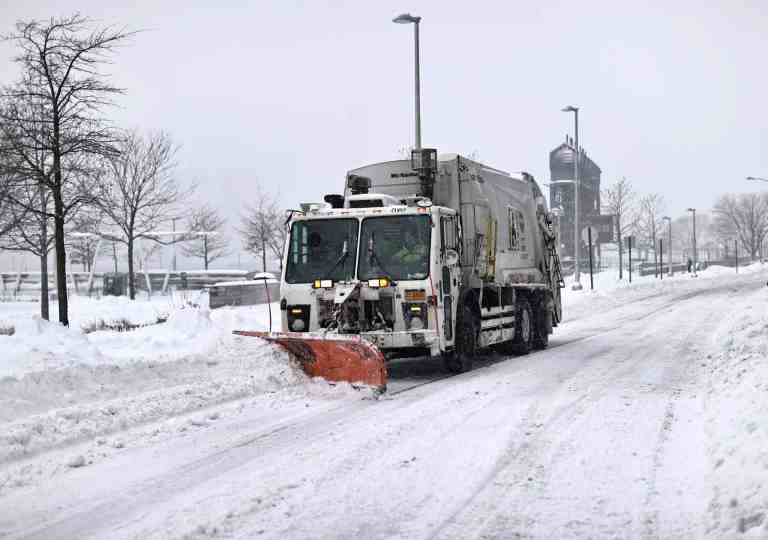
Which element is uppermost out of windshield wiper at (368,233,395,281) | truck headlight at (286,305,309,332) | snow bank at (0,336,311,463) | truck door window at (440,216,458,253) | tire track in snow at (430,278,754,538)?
truck door window at (440,216,458,253)

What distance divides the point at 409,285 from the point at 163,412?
3950mm

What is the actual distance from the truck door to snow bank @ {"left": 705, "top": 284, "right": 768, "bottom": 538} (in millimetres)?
3545

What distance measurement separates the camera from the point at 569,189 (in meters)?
92.9

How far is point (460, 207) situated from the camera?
13141mm

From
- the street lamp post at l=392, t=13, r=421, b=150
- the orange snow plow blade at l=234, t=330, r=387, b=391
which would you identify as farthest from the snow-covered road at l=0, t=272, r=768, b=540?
the street lamp post at l=392, t=13, r=421, b=150

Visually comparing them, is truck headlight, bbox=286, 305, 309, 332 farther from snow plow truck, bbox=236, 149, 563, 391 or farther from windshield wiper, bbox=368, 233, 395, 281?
windshield wiper, bbox=368, 233, 395, 281

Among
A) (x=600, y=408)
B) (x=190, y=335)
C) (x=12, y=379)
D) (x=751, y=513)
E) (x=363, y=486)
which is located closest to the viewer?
(x=751, y=513)

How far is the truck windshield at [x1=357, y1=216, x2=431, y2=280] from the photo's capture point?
11.7 meters

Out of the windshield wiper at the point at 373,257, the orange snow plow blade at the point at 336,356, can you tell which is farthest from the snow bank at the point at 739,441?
the windshield wiper at the point at 373,257

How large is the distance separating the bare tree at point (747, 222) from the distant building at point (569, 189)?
20.0 metres

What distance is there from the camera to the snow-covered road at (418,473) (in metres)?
5.14

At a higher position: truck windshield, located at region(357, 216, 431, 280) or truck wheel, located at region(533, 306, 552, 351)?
truck windshield, located at region(357, 216, 431, 280)

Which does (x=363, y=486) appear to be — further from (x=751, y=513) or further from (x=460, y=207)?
(x=460, y=207)

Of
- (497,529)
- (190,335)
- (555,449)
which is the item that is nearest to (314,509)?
(497,529)
